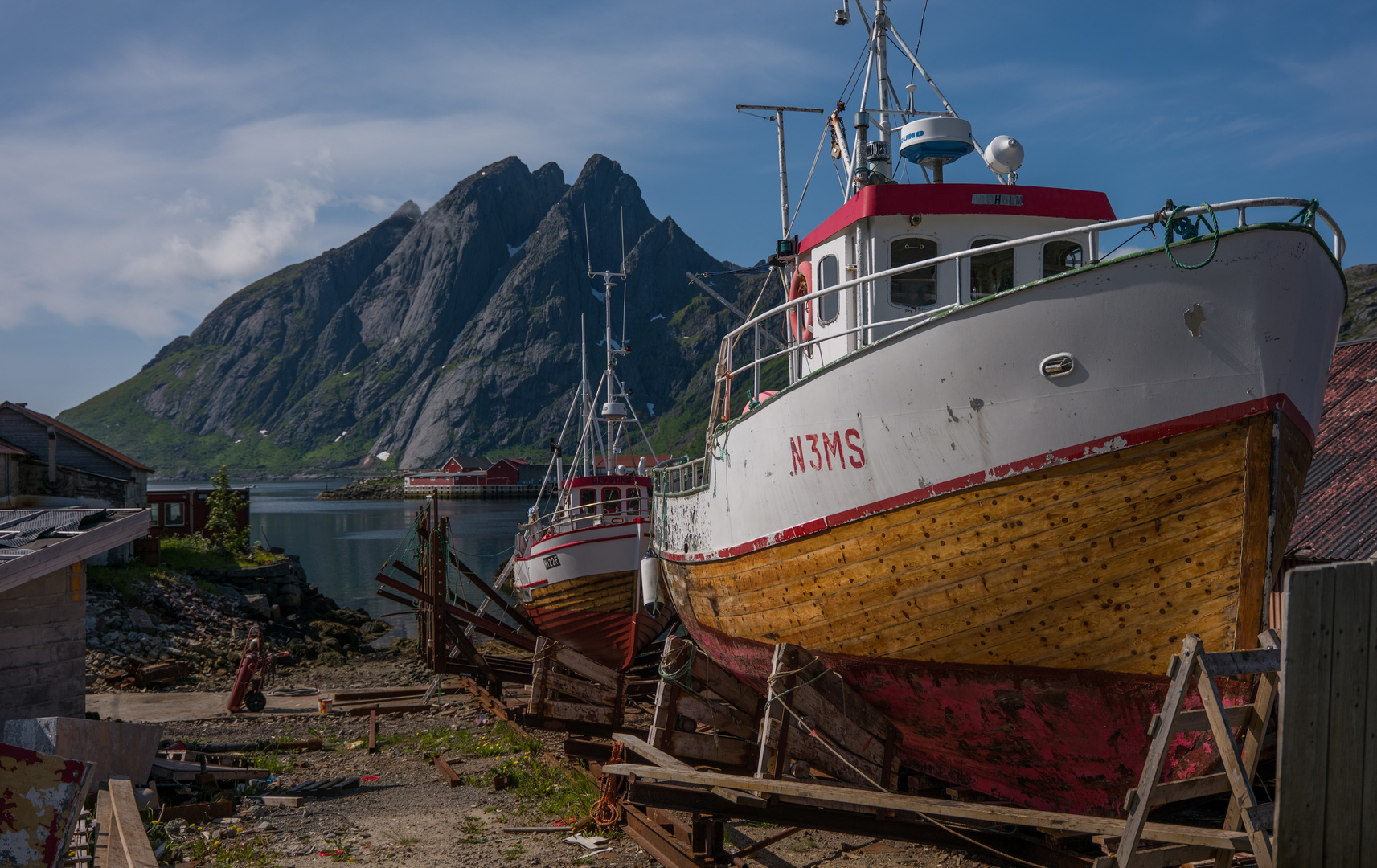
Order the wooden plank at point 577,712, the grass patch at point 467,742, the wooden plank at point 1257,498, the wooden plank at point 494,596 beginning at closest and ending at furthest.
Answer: the wooden plank at point 1257,498
the wooden plank at point 577,712
the grass patch at point 467,742
the wooden plank at point 494,596

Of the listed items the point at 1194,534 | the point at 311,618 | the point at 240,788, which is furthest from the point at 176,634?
the point at 1194,534

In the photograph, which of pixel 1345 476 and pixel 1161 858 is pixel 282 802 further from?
pixel 1345 476

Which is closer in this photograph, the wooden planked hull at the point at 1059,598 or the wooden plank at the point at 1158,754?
the wooden plank at the point at 1158,754

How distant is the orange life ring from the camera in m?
9.05

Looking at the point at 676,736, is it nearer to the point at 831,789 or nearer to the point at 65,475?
the point at 831,789

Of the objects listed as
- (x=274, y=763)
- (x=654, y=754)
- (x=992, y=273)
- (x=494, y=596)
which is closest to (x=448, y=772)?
(x=274, y=763)

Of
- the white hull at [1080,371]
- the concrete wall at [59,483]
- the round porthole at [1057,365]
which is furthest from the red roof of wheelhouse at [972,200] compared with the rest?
the concrete wall at [59,483]

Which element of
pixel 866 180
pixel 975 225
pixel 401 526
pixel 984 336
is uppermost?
pixel 866 180

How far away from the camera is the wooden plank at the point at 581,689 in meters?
10.6

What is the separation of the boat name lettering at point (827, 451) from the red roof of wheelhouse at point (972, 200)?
2.47 meters

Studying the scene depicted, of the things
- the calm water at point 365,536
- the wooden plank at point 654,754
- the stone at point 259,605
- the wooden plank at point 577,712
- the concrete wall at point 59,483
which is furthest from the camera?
the calm water at point 365,536

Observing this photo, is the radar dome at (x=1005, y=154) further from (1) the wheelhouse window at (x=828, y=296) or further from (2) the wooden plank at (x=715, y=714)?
(2) the wooden plank at (x=715, y=714)

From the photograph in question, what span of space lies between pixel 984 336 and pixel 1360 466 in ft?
29.3

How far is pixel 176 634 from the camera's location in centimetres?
2052
